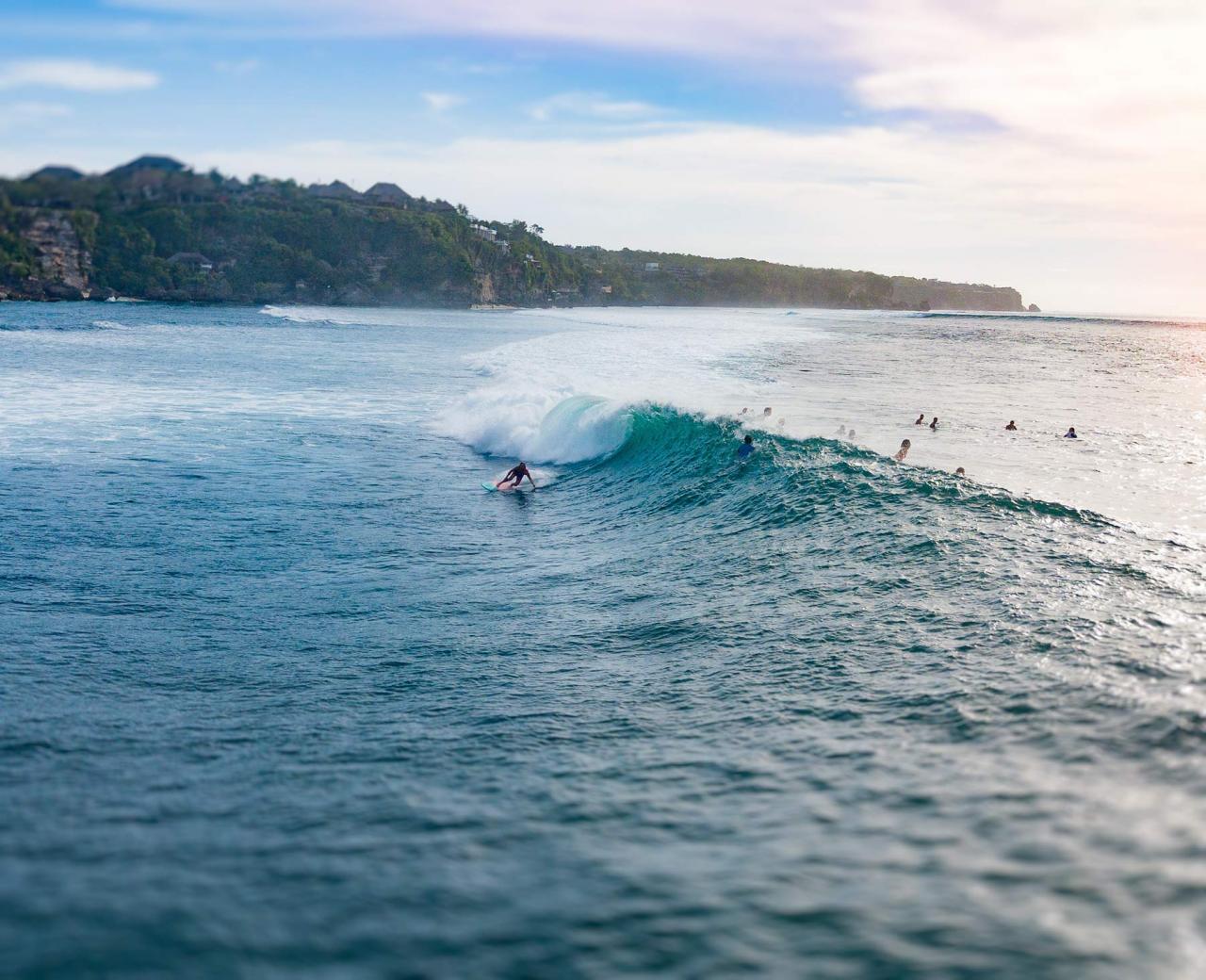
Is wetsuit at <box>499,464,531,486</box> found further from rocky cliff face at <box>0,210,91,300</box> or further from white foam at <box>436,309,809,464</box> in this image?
rocky cliff face at <box>0,210,91,300</box>

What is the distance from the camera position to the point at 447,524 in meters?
17.6

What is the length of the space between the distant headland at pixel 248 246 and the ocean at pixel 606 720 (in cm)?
464

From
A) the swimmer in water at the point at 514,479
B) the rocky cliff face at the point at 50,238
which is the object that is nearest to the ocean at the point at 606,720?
the swimmer in water at the point at 514,479

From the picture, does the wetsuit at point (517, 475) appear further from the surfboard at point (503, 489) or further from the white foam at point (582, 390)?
the white foam at point (582, 390)

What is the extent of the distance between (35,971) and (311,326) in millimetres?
91453

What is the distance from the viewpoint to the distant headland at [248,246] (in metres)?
7.10

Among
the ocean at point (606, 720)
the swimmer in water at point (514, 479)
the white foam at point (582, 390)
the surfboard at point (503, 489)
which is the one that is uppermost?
the white foam at point (582, 390)

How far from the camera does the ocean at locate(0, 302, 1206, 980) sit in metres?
5.07

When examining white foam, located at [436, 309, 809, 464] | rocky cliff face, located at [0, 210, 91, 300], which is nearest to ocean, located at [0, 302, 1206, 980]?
rocky cliff face, located at [0, 210, 91, 300]

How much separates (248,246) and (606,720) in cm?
4815

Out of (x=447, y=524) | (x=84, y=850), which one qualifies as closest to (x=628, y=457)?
(x=447, y=524)

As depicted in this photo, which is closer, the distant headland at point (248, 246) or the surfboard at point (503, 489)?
the distant headland at point (248, 246)

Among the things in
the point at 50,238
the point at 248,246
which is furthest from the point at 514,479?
the point at 248,246

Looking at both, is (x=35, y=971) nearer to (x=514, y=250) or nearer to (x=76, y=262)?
(x=76, y=262)
